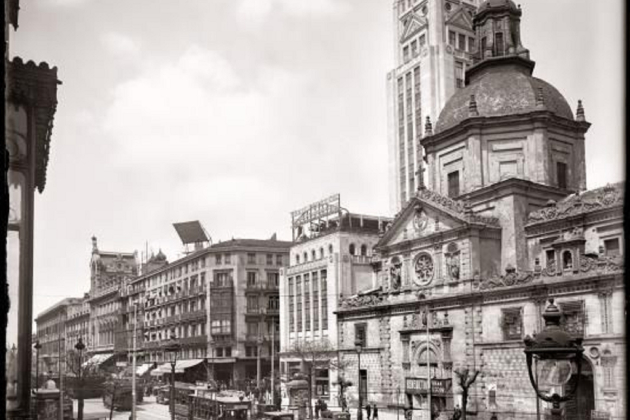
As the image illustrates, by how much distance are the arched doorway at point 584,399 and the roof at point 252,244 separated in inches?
1706

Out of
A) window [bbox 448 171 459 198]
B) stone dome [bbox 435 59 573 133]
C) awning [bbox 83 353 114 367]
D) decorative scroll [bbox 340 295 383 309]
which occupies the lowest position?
awning [bbox 83 353 114 367]

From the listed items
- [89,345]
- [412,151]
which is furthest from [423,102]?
[89,345]

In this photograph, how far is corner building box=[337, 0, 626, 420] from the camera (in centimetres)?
3828

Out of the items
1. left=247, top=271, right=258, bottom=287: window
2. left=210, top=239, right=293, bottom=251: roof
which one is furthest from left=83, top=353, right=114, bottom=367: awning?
left=247, top=271, right=258, bottom=287: window

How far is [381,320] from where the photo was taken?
172ft

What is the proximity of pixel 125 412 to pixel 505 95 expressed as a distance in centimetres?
3575

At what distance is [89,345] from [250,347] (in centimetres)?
2810

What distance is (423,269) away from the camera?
48844mm

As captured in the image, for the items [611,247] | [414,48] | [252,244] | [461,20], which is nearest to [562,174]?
[611,247]

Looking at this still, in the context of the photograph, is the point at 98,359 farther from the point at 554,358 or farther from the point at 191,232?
the point at 554,358

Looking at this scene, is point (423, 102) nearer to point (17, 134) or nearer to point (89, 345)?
point (89, 345)

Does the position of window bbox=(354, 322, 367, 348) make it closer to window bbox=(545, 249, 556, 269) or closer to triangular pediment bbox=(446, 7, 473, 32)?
window bbox=(545, 249, 556, 269)

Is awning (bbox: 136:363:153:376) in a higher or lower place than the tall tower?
lower

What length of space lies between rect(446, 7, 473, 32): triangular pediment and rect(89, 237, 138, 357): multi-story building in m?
44.1
